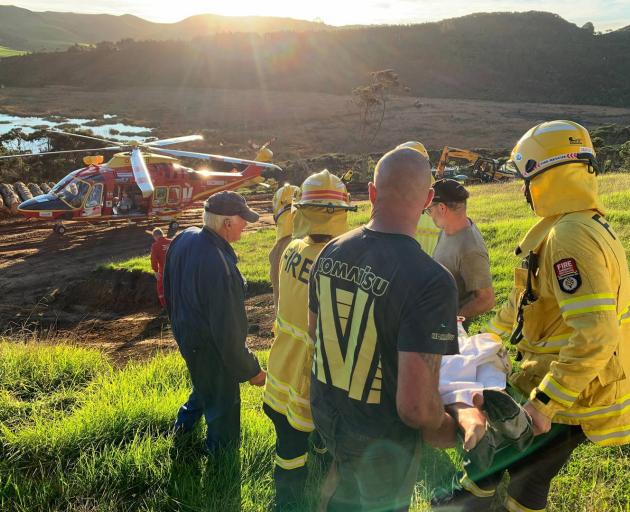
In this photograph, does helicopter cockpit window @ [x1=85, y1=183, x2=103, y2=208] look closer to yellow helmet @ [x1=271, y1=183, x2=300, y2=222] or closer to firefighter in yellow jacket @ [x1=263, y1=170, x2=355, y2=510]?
yellow helmet @ [x1=271, y1=183, x2=300, y2=222]

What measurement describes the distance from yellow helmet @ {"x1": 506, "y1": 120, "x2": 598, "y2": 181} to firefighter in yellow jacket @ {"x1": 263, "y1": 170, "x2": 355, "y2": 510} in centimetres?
113

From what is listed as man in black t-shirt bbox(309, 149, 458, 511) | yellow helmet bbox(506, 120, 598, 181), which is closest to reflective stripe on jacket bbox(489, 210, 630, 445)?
yellow helmet bbox(506, 120, 598, 181)

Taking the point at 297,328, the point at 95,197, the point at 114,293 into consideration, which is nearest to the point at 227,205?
the point at 297,328

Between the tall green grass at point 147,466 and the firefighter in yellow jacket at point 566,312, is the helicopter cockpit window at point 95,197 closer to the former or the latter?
the tall green grass at point 147,466

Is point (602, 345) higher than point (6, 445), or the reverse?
point (602, 345)

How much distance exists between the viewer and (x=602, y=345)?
1.98m

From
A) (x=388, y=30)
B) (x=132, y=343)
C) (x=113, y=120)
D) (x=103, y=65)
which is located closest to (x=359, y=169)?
(x=132, y=343)

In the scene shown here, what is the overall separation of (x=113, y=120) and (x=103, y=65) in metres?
41.7

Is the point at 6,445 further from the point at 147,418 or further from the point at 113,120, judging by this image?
the point at 113,120

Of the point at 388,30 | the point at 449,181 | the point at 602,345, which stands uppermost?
the point at 388,30

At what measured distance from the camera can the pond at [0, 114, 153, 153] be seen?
41.8 m

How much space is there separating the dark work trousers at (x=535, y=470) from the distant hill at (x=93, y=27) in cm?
16581

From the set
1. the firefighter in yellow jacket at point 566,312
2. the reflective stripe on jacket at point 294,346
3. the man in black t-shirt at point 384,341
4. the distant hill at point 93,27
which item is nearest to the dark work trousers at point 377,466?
the man in black t-shirt at point 384,341

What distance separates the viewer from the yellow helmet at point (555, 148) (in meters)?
2.25
